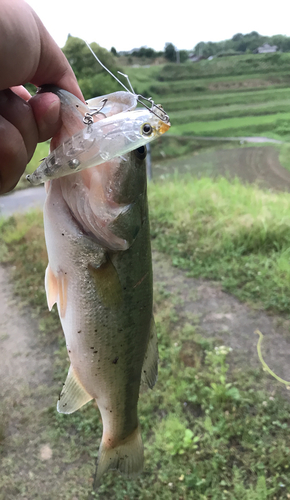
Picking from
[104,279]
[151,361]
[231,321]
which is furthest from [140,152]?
[231,321]

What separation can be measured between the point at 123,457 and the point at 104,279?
2.56 feet

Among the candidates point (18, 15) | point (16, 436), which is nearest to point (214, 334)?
point (16, 436)

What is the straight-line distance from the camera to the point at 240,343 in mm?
2883

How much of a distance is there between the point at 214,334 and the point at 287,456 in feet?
3.56

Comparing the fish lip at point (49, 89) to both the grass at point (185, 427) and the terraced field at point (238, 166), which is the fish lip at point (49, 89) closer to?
the grass at point (185, 427)

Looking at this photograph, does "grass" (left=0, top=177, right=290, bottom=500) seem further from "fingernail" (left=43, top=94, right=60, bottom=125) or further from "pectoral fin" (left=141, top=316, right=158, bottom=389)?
"fingernail" (left=43, top=94, right=60, bottom=125)

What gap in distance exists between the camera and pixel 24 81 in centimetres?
76

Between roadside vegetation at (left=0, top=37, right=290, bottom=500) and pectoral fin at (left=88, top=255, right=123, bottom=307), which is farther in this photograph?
roadside vegetation at (left=0, top=37, right=290, bottom=500)

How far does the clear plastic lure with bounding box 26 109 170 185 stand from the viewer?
715 millimetres

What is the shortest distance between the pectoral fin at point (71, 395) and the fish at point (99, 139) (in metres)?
0.69

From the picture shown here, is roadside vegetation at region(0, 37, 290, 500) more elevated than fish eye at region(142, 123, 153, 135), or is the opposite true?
fish eye at region(142, 123, 153, 135)

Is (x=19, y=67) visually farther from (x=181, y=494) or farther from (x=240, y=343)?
(x=240, y=343)

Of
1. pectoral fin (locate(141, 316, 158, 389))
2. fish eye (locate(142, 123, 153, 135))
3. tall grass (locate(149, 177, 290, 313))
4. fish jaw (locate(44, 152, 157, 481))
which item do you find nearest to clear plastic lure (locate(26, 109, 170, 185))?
fish eye (locate(142, 123, 153, 135))

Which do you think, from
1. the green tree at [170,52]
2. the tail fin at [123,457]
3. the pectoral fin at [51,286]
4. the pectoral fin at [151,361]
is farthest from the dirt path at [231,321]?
the green tree at [170,52]
